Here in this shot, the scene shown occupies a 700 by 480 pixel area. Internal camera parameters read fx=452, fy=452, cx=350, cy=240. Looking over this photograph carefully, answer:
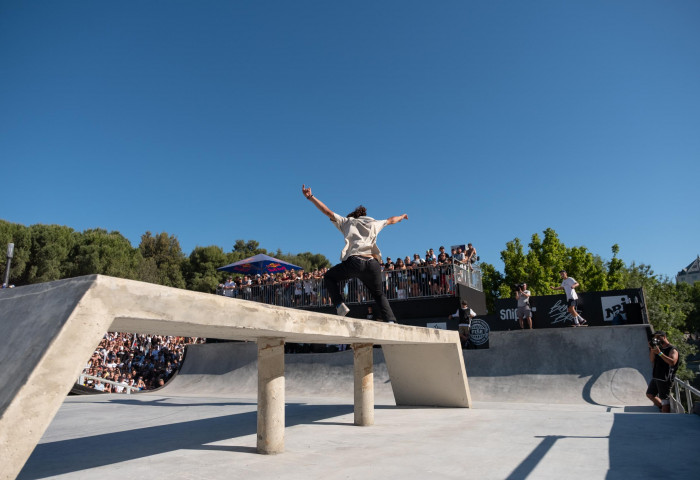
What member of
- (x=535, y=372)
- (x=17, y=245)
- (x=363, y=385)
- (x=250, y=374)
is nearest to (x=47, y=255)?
(x=17, y=245)

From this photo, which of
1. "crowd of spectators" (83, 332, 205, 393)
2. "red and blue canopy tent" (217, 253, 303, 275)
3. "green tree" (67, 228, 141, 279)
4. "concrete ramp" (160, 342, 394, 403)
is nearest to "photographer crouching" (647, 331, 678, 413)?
"concrete ramp" (160, 342, 394, 403)

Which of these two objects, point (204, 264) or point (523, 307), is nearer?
point (523, 307)

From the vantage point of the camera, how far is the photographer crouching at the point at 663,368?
24.7ft

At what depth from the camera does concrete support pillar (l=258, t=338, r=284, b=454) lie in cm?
420

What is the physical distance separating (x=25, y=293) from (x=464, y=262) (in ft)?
50.1

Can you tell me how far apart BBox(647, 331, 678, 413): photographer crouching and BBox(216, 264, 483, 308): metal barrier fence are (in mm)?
7851

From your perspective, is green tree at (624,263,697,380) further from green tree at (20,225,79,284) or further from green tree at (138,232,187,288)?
green tree at (20,225,79,284)

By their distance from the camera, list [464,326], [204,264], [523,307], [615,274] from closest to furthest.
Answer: [523,307], [464,326], [615,274], [204,264]

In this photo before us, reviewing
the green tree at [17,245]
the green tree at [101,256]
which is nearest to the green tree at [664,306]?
the green tree at [101,256]

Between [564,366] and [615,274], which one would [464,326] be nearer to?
[564,366]

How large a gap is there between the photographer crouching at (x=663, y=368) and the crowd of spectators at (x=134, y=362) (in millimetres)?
14662

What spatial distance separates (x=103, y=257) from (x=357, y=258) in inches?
1633

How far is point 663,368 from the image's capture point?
307 inches

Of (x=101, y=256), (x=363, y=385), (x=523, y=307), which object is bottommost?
(x=363, y=385)
